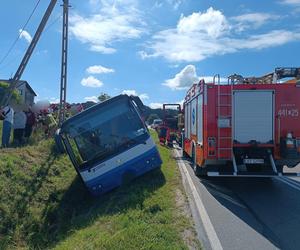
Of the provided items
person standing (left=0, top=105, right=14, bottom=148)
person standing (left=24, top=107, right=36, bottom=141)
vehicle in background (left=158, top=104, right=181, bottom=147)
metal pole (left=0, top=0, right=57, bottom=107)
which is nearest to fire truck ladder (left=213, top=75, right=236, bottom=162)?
person standing (left=0, top=105, right=14, bottom=148)

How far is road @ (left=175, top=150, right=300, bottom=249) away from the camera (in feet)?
21.7

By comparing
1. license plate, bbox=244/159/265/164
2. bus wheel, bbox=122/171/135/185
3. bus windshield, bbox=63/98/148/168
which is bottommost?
bus wheel, bbox=122/171/135/185

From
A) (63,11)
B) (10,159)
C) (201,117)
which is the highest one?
(63,11)

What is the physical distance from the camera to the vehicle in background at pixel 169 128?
27953 millimetres

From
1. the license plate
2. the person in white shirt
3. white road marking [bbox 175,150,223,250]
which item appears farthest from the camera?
the person in white shirt

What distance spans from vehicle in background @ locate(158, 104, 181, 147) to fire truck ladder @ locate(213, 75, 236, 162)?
15754 mm

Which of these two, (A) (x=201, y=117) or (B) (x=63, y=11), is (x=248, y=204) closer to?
(A) (x=201, y=117)

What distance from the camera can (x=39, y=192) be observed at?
11.8m

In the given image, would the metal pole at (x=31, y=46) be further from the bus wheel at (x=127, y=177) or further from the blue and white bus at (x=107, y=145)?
the bus wheel at (x=127, y=177)

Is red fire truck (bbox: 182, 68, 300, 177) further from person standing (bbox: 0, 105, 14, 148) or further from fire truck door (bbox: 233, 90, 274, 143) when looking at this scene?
person standing (bbox: 0, 105, 14, 148)

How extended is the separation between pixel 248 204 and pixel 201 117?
328cm

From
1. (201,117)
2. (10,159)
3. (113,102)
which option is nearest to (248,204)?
(201,117)

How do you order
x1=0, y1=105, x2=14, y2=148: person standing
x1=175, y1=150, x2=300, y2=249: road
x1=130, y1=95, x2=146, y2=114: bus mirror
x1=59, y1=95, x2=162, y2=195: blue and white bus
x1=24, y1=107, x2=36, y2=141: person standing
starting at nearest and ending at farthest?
x1=175, y1=150, x2=300, y2=249: road < x1=59, y1=95, x2=162, y2=195: blue and white bus < x1=130, y1=95, x2=146, y2=114: bus mirror < x1=0, y1=105, x2=14, y2=148: person standing < x1=24, y1=107, x2=36, y2=141: person standing

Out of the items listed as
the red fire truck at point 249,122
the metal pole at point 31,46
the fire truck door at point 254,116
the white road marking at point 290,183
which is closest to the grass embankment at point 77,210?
the red fire truck at point 249,122
